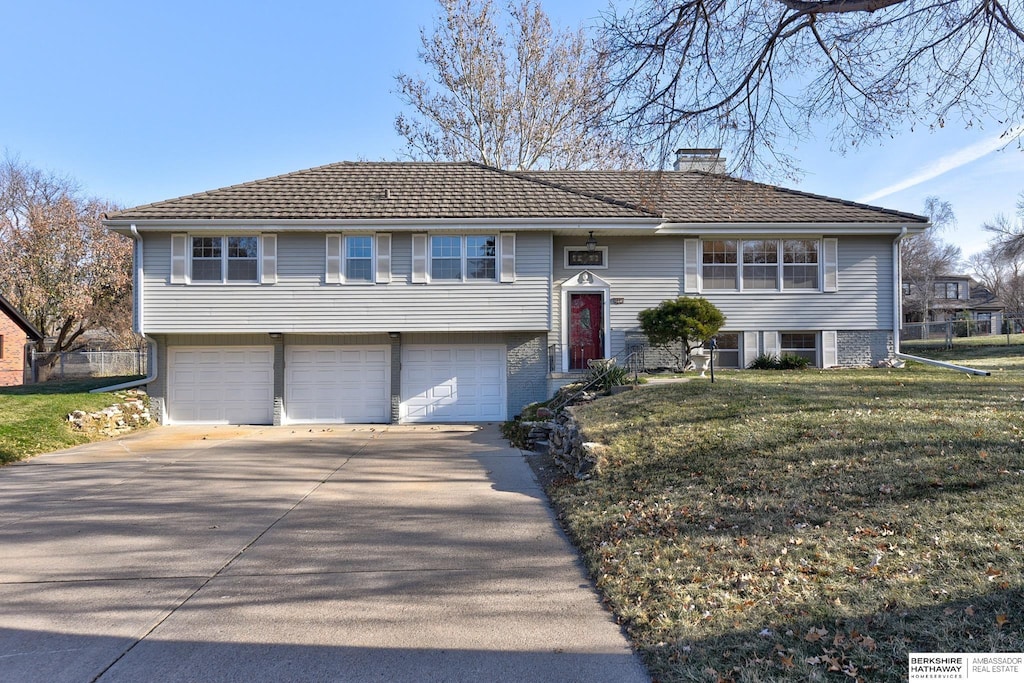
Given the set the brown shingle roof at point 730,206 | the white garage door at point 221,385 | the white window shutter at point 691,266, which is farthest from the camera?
the white window shutter at point 691,266

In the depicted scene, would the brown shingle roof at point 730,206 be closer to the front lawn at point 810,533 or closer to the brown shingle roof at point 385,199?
the brown shingle roof at point 385,199

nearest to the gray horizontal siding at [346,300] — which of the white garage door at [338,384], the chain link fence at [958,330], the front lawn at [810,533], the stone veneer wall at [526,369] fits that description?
the stone veneer wall at [526,369]

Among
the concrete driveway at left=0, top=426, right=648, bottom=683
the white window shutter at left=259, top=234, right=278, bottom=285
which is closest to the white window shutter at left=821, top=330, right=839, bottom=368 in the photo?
the concrete driveway at left=0, top=426, right=648, bottom=683

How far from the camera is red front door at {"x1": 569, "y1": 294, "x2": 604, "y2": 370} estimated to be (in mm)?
16797

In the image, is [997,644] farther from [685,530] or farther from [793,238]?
[793,238]

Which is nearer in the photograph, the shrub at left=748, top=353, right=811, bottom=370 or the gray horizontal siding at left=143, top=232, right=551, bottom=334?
the gray horizontal siding at left=143, top=232, right=551, bottom=334

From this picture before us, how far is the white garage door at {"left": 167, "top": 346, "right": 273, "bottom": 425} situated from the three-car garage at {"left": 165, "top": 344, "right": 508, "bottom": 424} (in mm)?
24

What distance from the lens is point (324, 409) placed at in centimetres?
1633

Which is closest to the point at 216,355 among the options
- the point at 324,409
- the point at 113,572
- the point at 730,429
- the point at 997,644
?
the point at 324,409

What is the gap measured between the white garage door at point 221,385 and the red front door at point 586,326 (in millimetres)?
7921

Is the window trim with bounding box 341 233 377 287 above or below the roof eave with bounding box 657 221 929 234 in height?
below

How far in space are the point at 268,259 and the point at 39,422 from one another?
589 centimetres

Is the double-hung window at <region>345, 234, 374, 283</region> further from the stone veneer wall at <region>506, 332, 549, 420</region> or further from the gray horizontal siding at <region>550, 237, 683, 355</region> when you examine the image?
the gray horizontal siding at <region>550, 237, 683, 355</region>

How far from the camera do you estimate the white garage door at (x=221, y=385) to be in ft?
53.1
